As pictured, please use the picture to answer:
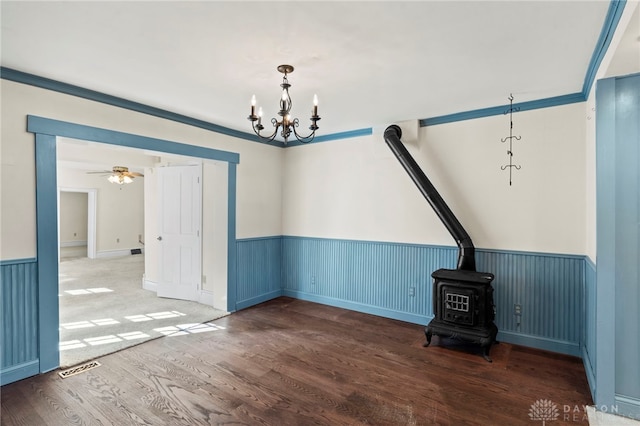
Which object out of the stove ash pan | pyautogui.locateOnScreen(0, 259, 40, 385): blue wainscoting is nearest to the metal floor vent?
pyautogui.locateOnScreen(0, 259, 40, 385): blue wainscoting

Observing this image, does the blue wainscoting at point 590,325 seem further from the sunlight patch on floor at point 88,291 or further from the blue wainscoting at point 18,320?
the sunlight patch on floor at point 88,291

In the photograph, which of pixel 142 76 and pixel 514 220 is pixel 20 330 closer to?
pixel 142 76

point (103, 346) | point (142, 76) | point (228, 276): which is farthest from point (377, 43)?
point (103, 346)

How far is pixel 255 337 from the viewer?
11.9 feet

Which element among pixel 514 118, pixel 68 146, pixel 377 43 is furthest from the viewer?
pixel 68 146

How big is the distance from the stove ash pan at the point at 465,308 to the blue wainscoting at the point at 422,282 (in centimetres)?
42

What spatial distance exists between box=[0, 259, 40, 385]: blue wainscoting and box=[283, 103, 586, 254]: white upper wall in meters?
3.38

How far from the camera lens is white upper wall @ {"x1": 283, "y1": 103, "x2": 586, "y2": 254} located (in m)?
3.23

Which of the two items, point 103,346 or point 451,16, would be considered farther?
point 103,346

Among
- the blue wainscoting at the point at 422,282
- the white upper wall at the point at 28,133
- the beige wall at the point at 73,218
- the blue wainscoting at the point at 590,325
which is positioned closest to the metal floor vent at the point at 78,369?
the white upper wall at the point at 28,133

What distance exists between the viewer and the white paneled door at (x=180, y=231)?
491 cm

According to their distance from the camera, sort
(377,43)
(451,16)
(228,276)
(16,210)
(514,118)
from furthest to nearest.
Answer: (228,276)
(514,118)
(16,210)
(377,43)
(451,16)

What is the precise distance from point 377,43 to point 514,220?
99.3 inches

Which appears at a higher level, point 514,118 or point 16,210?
point 514,118
